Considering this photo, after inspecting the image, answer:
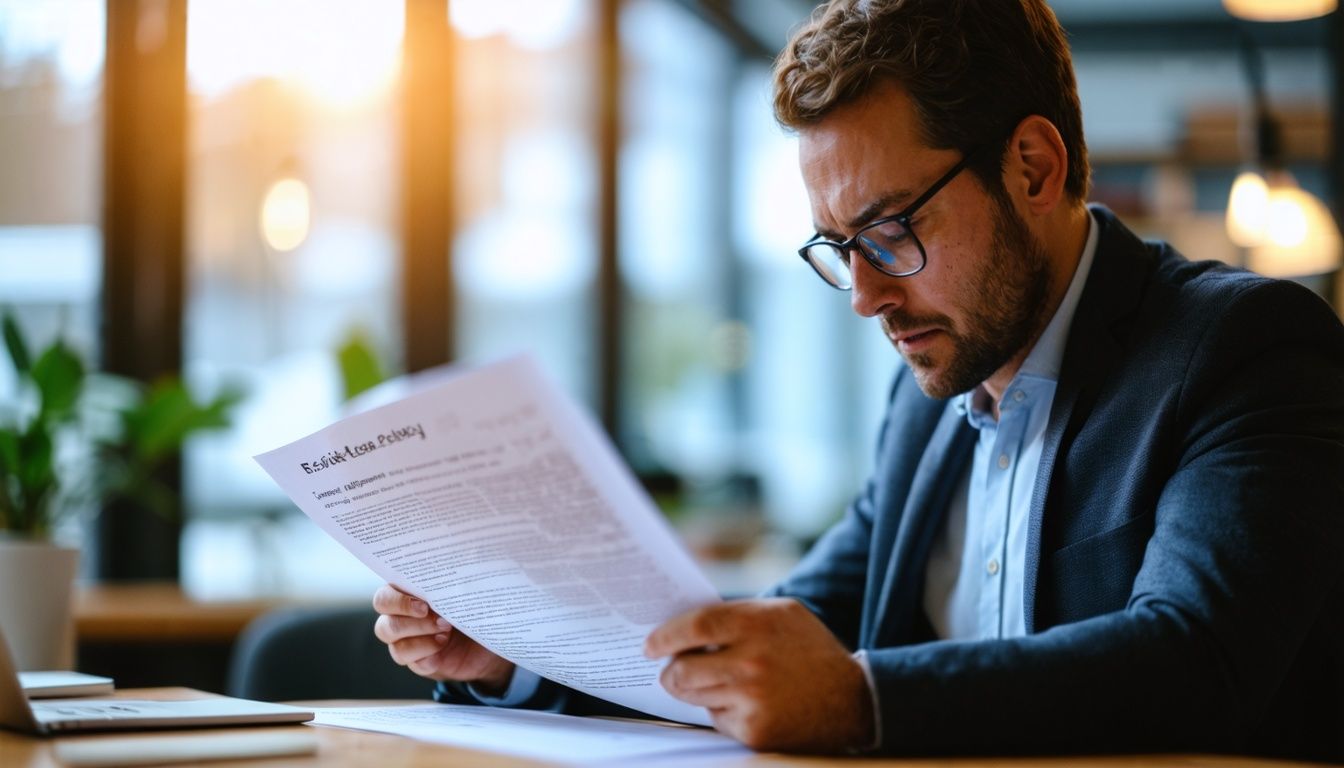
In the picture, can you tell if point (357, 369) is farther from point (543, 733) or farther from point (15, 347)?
point (543, 733)

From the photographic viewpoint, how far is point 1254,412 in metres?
1.19

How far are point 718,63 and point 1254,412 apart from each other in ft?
18.7

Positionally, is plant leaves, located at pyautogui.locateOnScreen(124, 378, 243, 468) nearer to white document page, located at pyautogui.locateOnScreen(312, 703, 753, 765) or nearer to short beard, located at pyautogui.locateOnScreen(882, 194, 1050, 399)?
white document page, located at pyautogui.locateOnScreen(312, 703, 753, 765)

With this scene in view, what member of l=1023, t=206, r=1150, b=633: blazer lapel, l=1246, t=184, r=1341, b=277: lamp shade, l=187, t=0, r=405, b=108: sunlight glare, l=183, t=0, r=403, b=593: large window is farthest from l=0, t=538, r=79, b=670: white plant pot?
l=1246, t=184, r=1341, b=277: lamp shade

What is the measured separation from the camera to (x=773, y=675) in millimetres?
976

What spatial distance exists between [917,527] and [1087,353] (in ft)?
1.02

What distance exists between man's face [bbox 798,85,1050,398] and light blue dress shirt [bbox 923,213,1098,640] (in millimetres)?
37

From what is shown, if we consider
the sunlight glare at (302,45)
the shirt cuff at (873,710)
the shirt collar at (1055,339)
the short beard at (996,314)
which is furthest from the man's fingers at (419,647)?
the sunlight glare at (302,45)

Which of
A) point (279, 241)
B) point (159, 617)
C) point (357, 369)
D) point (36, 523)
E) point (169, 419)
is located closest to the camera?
point (36, 523)

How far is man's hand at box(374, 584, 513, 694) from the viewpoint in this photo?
1287 mm

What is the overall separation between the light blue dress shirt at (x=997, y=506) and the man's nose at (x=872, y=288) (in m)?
0.18

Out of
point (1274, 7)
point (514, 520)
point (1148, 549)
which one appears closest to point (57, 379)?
point (514, 520)

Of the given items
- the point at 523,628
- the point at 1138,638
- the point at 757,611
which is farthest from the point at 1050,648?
the point at 523,628

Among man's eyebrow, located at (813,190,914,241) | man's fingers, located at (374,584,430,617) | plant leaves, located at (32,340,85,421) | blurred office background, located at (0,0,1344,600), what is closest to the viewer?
man's fingers, located at (374,584,430,617)
